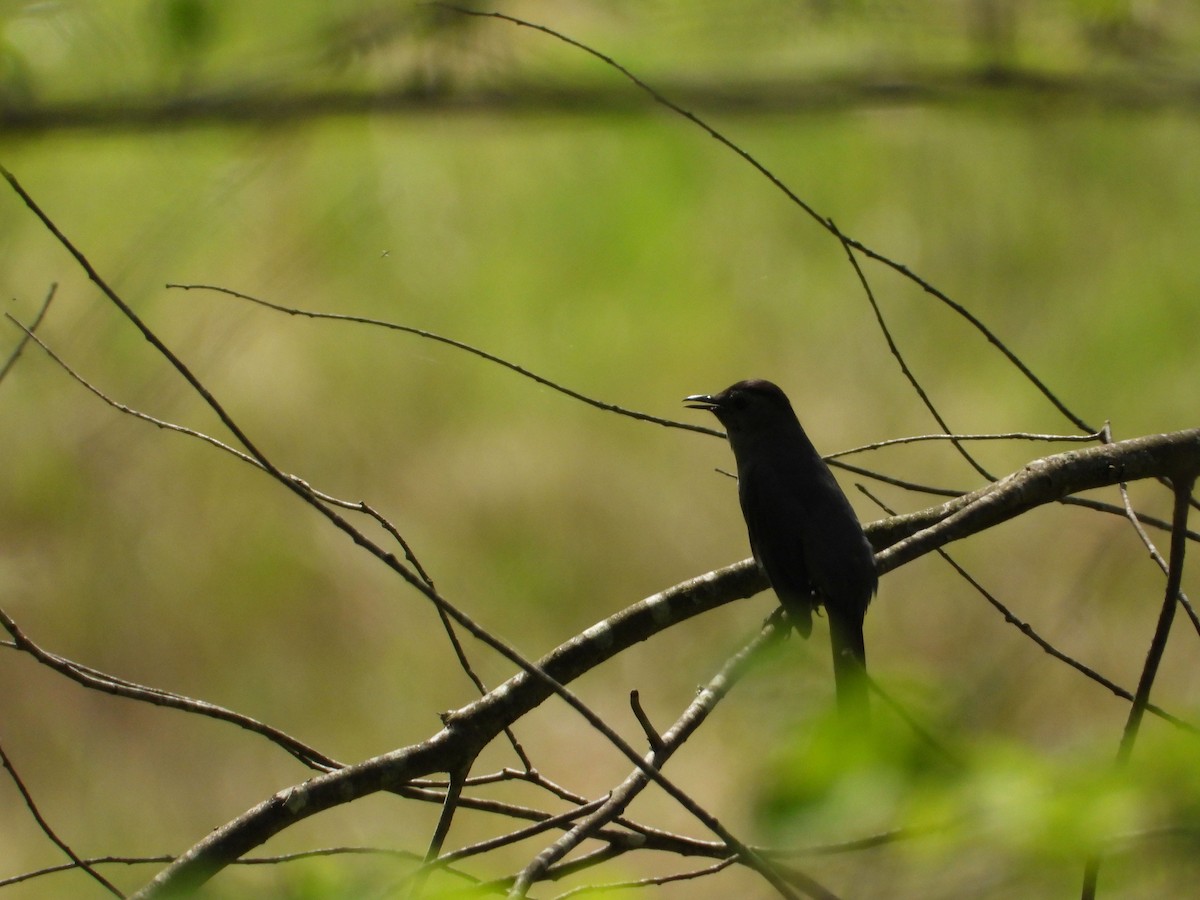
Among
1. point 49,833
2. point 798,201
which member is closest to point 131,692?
point 49,833

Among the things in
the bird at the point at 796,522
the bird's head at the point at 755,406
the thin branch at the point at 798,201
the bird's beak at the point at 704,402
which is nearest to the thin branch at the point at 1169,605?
the thin branch at the point at 798,201

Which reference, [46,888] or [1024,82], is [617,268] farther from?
[46,888]

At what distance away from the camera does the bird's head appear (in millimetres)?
4109

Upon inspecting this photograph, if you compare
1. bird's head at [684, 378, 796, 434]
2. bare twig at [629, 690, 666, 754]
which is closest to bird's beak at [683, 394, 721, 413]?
bird's head at [684, 378, 796, 434]

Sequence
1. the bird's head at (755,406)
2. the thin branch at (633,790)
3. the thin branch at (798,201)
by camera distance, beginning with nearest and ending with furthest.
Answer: the thin branch at (633,790)
the thin branch at (798,201)
the bird's head at (755,406)

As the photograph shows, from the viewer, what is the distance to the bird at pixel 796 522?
3371 mm

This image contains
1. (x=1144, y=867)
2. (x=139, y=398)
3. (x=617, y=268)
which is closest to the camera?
(x=1144, y=867)

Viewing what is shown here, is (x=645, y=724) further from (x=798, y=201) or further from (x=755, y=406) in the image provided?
(x=755, y=406)

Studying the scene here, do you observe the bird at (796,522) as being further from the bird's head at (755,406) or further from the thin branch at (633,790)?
the thin branch at (633,790)

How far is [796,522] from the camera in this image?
11.9 ft

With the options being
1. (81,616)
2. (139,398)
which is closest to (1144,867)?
(139,398)

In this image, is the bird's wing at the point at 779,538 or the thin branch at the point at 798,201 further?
the bird's wing at the point at 779,538

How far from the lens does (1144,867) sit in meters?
0.86

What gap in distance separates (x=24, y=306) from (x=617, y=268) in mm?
3397
